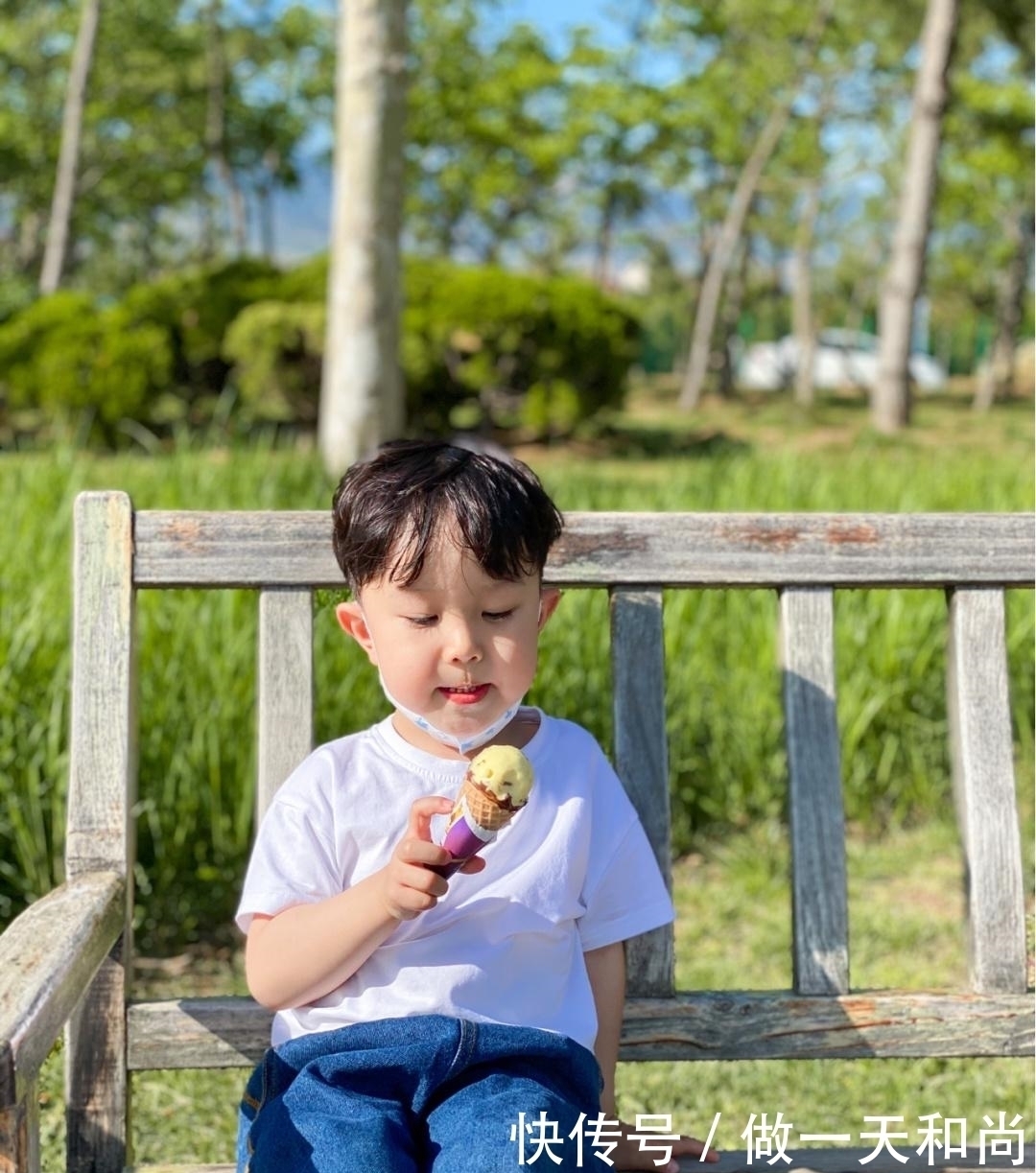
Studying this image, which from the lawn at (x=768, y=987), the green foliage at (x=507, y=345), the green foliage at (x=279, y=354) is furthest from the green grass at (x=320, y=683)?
the green foliage at (x=507, y=345)

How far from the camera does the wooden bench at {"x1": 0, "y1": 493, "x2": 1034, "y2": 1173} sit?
1732 mm

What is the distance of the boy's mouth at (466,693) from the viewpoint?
4.99 ft

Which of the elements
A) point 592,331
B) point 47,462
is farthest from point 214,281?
point 47,462

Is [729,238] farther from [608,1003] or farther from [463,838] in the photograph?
[463,838]

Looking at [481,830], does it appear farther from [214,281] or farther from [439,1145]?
[214,281]

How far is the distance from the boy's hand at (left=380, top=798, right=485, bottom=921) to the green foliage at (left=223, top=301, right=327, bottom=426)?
10376mm

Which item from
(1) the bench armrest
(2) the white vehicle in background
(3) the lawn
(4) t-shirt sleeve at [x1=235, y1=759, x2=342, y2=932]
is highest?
(2) the white vehicle in background

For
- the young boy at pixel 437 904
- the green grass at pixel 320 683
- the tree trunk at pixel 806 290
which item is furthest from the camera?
the tree trunk at pixel 806 290

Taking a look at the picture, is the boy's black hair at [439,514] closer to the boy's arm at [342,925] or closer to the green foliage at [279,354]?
the boy's arm at [342,925]

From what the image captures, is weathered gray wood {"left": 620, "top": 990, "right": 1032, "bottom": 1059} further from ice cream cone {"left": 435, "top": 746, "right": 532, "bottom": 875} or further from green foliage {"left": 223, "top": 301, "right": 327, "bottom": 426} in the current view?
green foliage {"left": 223, "top": 301, "right": 327, "bottom": 426}

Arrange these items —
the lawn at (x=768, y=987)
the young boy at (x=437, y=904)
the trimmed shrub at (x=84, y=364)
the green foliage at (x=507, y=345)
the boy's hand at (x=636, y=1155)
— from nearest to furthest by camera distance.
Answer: the young boy at (x=437, y=904)
the boy's hand at (x=636, y=1155)
the lawn at (x=768, y=987)
the trimmed shrub at (x=84, y=364)
the green foliage at (x=507, y=345)

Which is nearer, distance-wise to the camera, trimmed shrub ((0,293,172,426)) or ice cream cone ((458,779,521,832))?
ice cream cone ((458,779,521,832))

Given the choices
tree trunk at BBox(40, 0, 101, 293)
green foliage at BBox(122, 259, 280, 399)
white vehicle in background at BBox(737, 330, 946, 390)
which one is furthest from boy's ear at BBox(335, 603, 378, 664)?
white vehicle in background at BBox(737, 330, 946, 390)

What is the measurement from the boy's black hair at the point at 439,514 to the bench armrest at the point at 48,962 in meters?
0.45
